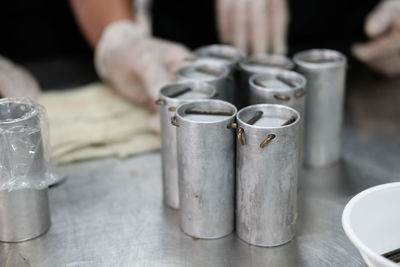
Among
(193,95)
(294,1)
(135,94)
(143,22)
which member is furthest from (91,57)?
(193,95)

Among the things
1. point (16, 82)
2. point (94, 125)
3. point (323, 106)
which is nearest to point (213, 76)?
point (323, 106)

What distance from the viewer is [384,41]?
62.2 inches

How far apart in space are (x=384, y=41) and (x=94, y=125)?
33.6 inches

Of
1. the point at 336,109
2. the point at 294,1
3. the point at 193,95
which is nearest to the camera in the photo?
the point at 193,95

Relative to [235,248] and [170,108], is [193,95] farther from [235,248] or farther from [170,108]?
[235,248]

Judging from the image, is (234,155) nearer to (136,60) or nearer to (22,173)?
(22,173)

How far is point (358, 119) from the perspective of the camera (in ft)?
4.59

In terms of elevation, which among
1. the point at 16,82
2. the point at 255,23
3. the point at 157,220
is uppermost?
the point at 255,23

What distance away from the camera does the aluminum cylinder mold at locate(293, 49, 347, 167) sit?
3.78ft

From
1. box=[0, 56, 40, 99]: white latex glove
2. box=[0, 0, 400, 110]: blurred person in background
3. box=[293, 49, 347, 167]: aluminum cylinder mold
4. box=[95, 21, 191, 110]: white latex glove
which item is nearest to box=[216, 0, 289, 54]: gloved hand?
box=[0, 0, 400, 110]: blurred person in background

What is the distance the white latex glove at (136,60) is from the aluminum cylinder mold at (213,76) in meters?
0.16

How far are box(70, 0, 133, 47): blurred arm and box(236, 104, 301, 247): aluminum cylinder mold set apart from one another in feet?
2.56

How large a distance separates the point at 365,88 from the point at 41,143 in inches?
38.9

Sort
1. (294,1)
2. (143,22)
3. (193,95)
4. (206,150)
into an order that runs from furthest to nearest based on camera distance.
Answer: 1. (294,1)
2. (143,22)
3. (193,95)
4. (206,150)
